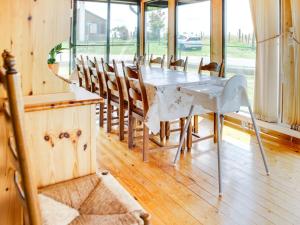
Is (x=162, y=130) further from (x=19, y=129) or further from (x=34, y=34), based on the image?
(x=19, y=129)

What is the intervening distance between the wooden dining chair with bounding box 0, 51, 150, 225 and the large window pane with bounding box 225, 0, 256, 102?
3496mm

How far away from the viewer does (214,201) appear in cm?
238

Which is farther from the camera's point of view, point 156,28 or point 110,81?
point 156,28

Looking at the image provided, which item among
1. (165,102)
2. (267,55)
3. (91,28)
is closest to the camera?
(165,102)

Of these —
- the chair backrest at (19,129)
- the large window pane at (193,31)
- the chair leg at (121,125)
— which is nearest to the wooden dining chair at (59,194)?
the chair backrest at (19,129)

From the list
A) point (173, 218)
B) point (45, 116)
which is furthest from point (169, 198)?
point (45, 116)

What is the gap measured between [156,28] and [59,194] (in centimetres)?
602

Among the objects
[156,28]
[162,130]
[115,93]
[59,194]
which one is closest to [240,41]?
[162,130]

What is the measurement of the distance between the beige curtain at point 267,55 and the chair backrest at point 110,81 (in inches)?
74.4

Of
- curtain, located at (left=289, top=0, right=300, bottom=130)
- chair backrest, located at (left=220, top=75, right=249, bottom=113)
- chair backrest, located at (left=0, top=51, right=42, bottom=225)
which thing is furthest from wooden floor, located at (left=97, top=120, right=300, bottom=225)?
chair backrest, located at (left=0, top=51, right=42, bottom=225)

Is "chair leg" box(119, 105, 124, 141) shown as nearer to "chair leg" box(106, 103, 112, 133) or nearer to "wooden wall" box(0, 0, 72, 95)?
"chair leg" box(106, 103, 112, 133)

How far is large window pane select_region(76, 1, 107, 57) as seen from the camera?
22.0ft

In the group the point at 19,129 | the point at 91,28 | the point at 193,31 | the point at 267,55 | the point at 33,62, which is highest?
the point at 91,28

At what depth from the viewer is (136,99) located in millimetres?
3256
